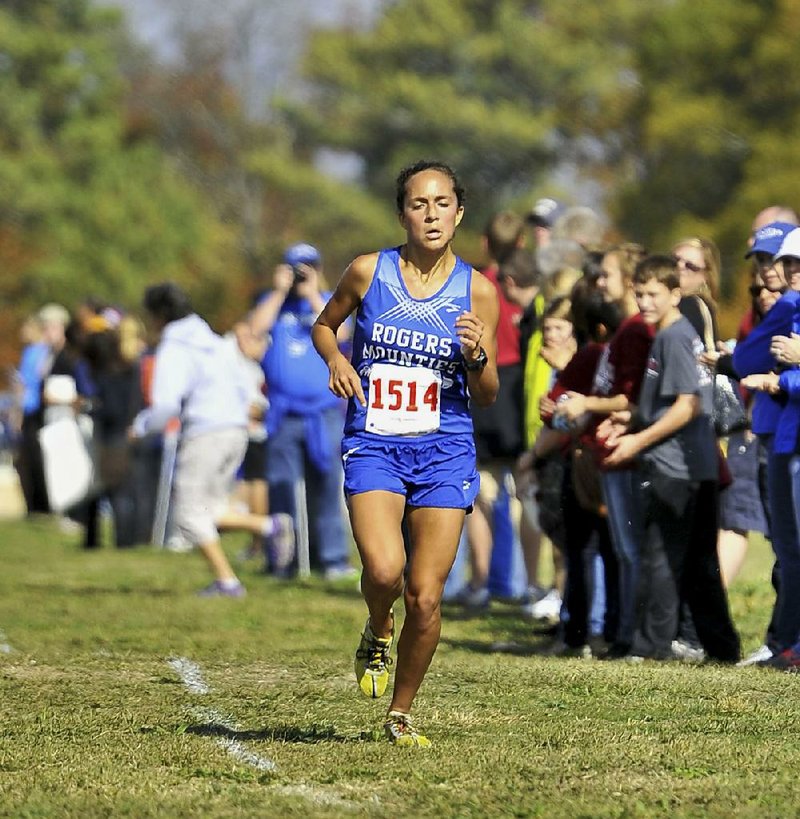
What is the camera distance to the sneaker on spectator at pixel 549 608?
12.2 meters

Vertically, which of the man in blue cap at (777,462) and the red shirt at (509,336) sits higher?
the red shirt at (509,336)

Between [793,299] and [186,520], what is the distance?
5.88 meters

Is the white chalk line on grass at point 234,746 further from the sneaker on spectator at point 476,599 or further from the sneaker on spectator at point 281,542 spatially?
the sneaker on spectator at point 281,542

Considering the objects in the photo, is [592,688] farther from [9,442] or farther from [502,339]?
[9,442]

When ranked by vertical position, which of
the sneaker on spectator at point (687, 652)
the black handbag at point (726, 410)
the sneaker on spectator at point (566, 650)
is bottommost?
the sneaker on spectator at point (566, 650)

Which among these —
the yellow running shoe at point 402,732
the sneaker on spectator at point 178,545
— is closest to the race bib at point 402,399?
the yellow running shoe at point 402,732

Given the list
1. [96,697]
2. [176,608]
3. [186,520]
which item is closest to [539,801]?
[96,697]

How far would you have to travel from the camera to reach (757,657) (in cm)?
967

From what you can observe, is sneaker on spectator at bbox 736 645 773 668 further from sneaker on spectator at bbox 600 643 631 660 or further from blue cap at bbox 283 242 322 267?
blue cap at bbox 283 242 322 267

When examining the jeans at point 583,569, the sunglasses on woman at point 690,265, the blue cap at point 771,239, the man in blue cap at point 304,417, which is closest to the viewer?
the blue cap at point 771,239

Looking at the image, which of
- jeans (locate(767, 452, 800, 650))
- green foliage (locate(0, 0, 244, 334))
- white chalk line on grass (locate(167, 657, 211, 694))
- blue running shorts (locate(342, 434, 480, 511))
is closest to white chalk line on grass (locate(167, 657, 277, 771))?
white chalk line on grass (locate(167, 657, 211, 694))

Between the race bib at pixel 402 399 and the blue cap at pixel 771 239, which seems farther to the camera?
the blue cap at pixel 771 239

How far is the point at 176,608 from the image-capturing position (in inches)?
514

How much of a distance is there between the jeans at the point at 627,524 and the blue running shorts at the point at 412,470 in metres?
2.66
